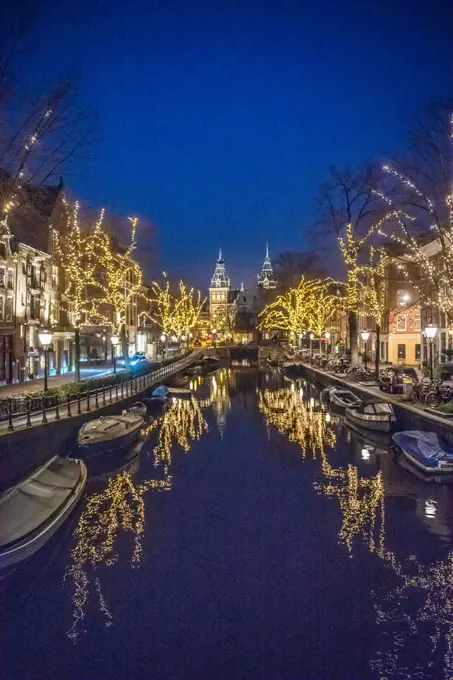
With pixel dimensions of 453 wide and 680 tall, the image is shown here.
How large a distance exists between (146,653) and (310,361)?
67.6 metres

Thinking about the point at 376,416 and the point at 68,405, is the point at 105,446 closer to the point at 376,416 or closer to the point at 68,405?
the point at 68,405

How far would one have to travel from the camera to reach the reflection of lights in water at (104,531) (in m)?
12.1

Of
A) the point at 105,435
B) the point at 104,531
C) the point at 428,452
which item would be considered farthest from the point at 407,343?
the point at 104,531

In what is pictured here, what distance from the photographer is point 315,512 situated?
1756 centimetres

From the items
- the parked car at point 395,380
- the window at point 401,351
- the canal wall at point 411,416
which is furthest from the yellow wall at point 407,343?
the parked car at point 395,380

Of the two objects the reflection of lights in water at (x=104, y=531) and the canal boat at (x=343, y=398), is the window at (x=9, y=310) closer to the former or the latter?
the canal boat at (x=343, y=398)

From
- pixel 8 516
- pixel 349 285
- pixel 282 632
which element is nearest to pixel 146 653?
pixel 282 632

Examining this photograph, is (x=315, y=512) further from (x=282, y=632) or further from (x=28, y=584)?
(x=28, y=584)

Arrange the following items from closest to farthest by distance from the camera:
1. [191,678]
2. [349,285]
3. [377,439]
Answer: [191,678], [377,439], [349,285]

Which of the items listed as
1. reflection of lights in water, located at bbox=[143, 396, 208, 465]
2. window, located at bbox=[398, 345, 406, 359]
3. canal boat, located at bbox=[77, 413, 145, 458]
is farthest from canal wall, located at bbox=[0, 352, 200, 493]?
window, located at bbox=[398, 345, 406, 359]

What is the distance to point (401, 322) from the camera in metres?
→ 64.6

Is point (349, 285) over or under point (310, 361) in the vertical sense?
over

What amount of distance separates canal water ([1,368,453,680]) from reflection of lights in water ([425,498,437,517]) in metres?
0.09

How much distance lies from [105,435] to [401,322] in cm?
4587
